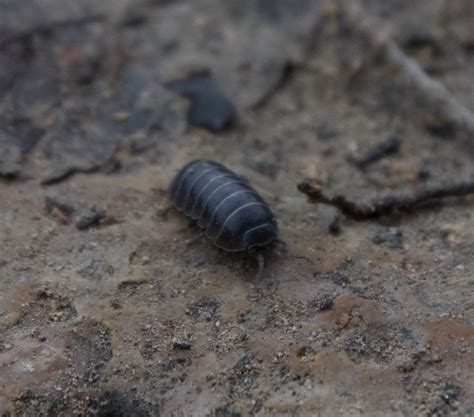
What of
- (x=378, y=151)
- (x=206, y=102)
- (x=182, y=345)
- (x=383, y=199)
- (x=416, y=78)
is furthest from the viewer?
(x=416, y=78)

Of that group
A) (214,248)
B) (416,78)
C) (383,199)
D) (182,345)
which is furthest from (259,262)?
(416,78)

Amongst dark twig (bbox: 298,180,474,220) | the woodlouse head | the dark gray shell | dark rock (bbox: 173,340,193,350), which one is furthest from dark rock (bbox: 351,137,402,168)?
dark rock (bbox: 173,340,193,350)

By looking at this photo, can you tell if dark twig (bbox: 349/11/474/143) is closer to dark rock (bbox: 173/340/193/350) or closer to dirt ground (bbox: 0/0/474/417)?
dirt ground (bbox: 0/0/474/417)

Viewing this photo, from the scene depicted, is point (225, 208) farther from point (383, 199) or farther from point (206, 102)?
point (206, 102)

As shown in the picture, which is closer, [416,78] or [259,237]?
[259,237]

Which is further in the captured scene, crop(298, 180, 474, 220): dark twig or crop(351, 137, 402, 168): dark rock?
crop(351, 137, 402, 168): dark rock

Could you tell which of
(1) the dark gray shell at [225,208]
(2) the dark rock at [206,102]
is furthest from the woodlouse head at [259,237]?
(2) the dark rock at [206,102]
